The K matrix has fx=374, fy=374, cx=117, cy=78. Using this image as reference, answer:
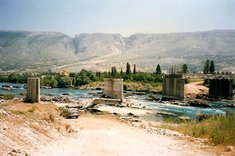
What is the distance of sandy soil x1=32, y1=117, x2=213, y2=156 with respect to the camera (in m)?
23.5

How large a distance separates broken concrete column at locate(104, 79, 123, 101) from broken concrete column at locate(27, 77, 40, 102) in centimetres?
2822

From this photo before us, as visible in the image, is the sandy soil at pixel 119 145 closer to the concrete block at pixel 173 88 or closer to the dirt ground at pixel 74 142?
the dirt ground at pixel 74 142

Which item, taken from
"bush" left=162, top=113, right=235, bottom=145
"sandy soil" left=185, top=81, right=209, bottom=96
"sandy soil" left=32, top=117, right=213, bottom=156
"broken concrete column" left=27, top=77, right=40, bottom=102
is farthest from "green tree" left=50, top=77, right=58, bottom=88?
"bush" left=162, top=113, right=235, bottom=145

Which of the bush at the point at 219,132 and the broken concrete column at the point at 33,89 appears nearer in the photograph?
the bush at the point at 219,132

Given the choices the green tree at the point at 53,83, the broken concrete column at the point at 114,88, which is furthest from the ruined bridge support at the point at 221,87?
the green tree at the point at 53,83

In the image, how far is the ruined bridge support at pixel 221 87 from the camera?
127 m

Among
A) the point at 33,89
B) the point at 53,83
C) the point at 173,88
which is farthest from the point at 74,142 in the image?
the point at 53,83

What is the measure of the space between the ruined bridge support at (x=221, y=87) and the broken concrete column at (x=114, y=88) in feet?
150

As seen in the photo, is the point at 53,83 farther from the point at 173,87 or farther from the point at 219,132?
the point at 219,132

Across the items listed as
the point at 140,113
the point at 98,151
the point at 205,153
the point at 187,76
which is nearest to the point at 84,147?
the point at 98,151

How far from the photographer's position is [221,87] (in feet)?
420

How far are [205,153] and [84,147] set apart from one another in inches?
313

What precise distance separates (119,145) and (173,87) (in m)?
95.2

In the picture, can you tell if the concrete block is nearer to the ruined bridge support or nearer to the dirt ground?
the ruined bridge support
